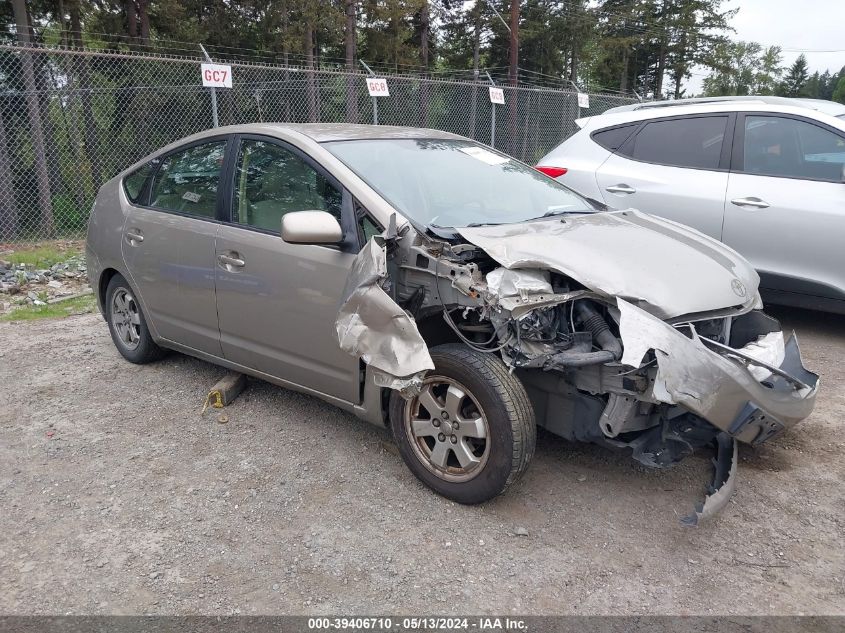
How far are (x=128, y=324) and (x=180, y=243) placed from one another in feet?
3.70

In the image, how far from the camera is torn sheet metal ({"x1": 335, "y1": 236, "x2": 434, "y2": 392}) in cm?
265

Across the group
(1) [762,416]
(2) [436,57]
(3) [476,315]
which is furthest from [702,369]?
(2) [436,57]

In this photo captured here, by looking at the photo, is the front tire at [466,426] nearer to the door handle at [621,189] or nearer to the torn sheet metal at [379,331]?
the torn sheet metal at [379,331]

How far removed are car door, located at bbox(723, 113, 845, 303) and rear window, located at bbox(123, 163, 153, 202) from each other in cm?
427

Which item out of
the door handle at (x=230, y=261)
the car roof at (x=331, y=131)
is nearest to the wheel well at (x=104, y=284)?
the car roof at (x=331, y=131)

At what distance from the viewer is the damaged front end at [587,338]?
2.47 meters

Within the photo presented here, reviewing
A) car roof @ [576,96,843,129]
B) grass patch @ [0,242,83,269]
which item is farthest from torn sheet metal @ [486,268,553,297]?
grass patch @ [0,242,83,269]

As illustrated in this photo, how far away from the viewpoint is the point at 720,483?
2.93 m

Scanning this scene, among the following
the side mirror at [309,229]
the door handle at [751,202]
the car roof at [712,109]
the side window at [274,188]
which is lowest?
the door handle at [751,202]

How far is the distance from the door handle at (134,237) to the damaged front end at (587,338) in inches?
78.7

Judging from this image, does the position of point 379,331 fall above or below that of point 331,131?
below

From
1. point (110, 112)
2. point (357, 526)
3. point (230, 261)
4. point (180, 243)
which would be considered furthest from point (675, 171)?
point (110, 112)

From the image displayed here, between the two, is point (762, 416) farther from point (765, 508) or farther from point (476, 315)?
point (476, 315)

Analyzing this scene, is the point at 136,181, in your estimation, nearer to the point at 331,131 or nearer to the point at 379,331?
the point at 331,131
